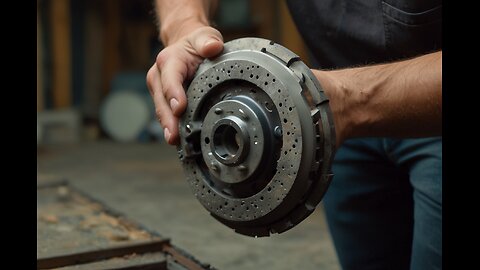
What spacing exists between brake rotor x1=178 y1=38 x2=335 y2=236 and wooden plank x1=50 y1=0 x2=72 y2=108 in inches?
168

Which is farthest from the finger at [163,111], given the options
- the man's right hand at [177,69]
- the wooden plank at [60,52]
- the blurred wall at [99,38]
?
the wooden plank at [60,52]

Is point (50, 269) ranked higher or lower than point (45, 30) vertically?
lower

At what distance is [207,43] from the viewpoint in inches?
36.3

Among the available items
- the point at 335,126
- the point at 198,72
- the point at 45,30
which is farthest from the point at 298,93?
the point at 45,30

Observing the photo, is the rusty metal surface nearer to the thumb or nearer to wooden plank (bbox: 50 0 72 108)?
the thumb

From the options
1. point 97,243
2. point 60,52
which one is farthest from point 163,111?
point 60,52

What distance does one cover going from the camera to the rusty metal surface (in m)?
1.15

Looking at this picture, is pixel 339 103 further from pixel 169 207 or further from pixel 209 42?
pixel 169 207

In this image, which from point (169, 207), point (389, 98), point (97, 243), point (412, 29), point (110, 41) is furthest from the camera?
point (110, 41)

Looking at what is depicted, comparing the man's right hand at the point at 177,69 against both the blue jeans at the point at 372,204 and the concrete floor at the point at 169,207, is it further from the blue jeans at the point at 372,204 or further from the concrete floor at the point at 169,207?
the concrete floor at the point at 169,207

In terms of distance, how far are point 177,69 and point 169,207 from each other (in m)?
2.24

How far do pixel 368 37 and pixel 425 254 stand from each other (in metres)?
0.40
